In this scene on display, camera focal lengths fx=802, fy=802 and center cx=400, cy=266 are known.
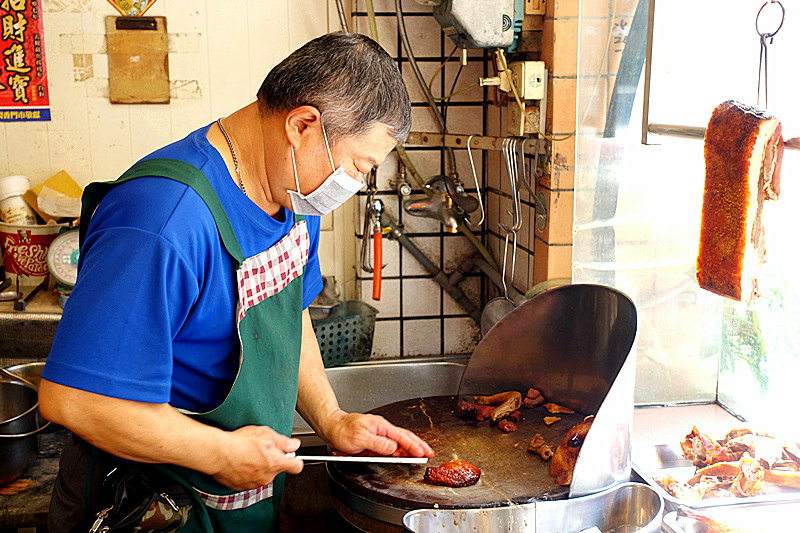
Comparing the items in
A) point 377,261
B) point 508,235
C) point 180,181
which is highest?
point 180,181

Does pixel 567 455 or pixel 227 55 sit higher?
pixel 227 55

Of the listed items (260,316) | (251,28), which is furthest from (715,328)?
(251,28)

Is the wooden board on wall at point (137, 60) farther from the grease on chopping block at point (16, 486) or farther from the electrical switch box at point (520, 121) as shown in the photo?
the grease on chopping block at point (16, 486)

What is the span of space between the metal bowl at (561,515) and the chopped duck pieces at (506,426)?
0.38 meters

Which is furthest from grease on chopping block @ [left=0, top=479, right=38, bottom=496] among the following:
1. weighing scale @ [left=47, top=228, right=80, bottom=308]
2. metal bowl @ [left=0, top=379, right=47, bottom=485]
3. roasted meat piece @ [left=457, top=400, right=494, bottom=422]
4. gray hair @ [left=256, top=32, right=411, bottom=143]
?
gray hair @ [left=256, top=32, right=411, bottom=143]

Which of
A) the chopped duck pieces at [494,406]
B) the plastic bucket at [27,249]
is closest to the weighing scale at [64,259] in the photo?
the plastic bucket at [27,249]

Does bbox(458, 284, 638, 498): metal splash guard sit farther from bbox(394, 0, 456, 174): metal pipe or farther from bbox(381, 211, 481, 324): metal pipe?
bbox(394, 0, 456, 174): metal pipe

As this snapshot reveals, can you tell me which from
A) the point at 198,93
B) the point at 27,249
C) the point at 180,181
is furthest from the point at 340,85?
the point at 27,249

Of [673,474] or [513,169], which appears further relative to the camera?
[513,169]

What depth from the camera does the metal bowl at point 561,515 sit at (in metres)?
1.55

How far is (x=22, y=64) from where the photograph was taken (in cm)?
307

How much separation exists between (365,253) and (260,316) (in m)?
1.41

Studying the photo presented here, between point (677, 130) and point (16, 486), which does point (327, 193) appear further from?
point (16, 486)

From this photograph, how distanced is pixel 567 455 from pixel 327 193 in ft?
2.49
